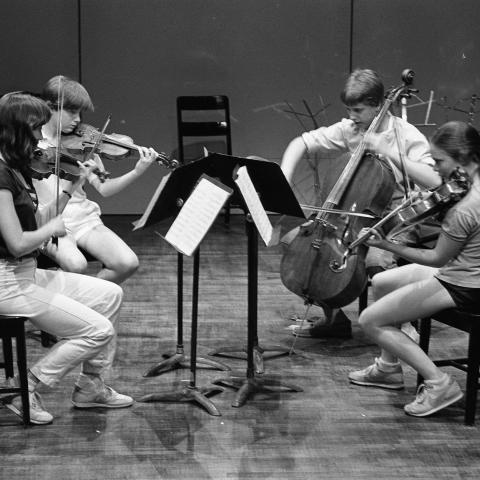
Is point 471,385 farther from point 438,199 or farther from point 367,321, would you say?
point 438,199

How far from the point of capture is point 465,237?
10.4ft

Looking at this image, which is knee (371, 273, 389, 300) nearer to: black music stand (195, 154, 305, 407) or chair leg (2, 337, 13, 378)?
black music stand (195, 154, 305, 407)

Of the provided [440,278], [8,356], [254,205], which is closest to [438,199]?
[440,278]

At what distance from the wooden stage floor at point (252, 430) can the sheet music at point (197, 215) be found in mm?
697

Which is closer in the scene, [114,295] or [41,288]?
[41,288]

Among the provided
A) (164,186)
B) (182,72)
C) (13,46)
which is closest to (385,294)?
(164,186)

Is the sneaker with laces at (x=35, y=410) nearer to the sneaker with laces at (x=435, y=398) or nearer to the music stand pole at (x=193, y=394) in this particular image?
the music stand pole at (x=193, y=394)

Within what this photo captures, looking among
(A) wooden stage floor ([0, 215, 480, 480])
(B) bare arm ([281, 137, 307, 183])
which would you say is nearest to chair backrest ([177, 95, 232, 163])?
(B) bare arm ([281, 137, 307, 183])

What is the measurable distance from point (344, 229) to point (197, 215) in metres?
0.99

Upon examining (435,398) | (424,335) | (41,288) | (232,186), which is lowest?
(435,398)

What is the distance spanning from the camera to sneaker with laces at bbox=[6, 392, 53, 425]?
3240 millimetres

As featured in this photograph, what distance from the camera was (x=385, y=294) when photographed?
12.0 ft

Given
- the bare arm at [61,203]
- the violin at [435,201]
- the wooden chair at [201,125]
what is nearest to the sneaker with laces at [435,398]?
the violin at [435,201]

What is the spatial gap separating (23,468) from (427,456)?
1.34 meters
